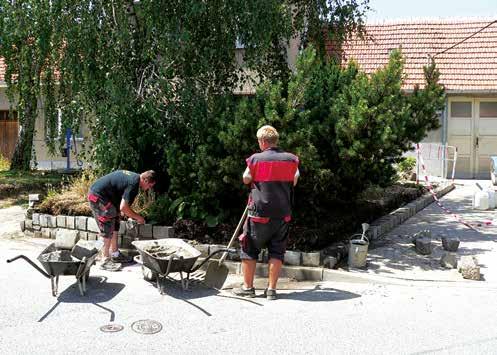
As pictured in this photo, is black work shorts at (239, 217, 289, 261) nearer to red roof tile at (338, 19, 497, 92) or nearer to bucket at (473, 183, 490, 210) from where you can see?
bucket at (473, 183, 490, 210)

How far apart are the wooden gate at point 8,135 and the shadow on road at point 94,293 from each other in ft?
60.6

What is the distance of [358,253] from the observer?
7820 millimetres

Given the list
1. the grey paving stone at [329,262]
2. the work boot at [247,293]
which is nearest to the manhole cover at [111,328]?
the work boot at [247,293]

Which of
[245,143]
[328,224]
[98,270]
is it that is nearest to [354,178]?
[328,224]

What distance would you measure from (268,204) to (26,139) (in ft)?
36.3

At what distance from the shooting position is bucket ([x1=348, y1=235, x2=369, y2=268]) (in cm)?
781

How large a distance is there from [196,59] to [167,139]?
51.5 inches

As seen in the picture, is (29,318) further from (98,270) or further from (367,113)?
(367,113)

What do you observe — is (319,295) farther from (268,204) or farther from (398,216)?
(398,216)

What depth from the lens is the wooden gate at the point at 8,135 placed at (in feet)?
79.4

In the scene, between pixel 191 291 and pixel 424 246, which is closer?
pixel 191 291

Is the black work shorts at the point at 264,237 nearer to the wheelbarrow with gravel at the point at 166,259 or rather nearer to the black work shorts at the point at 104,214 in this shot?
the wheelbarrow with gravel at the point at 166,259

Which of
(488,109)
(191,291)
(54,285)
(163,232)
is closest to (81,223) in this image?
(163,232)

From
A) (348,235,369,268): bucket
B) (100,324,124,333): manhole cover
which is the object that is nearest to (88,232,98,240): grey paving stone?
(100,324,124,333): manhole cover
